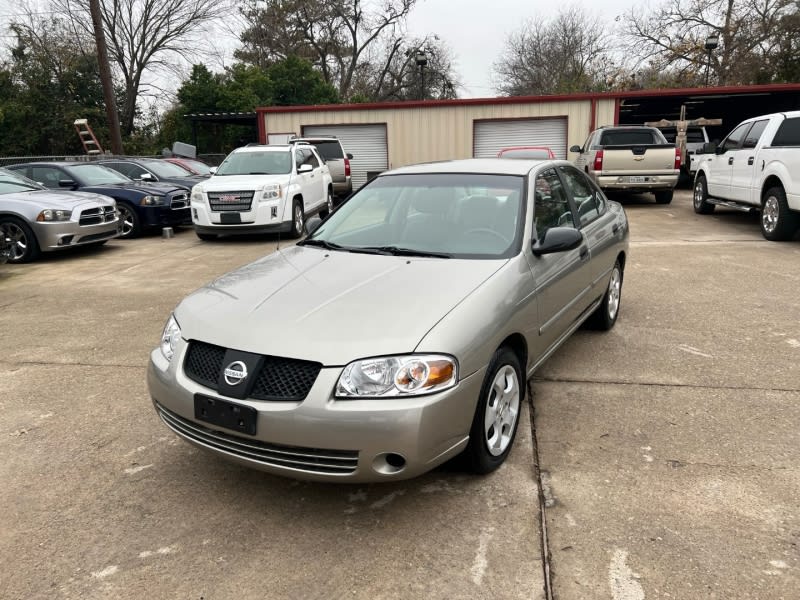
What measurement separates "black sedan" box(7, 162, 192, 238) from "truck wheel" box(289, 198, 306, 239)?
9.06 ft

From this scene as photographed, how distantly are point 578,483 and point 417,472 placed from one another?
918mm

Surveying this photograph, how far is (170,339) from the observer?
3078 mm

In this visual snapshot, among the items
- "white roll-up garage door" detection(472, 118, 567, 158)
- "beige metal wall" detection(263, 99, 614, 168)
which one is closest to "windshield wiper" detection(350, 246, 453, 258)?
"beige metal wall" detection(263, 99, 614, 168)

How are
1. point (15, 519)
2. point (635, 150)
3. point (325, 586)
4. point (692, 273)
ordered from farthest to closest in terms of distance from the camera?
1. point (635, 150)
2. point (692, 273)
3. point (15, 519)
4. point (325, 586)

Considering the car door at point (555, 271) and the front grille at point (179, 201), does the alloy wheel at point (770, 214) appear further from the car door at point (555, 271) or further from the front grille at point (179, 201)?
the front grille at point (179, 201)

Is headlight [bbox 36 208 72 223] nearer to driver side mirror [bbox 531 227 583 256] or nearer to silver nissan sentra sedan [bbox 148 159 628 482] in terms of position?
silver nissan sentra sedan [bbox 148 159 628 482]

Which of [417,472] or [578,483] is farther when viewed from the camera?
[578,483]

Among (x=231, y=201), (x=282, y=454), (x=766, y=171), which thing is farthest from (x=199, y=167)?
(x=282, y=454)

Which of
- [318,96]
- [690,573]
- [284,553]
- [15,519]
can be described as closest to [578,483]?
[690,573]

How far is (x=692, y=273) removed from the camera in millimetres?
7520

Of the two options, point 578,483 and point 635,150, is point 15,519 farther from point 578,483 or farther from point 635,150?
point 635,150

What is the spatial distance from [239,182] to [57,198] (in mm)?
2819

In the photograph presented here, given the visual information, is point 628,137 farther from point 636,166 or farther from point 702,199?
point 702,199

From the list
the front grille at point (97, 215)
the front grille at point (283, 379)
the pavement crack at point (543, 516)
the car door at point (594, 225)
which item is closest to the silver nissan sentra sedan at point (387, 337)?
the front grille at point (283, 379)
